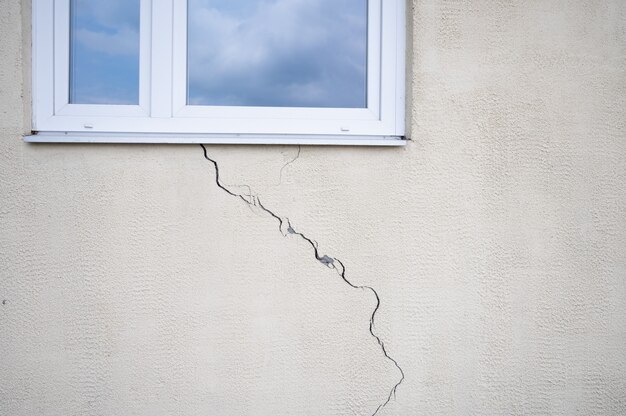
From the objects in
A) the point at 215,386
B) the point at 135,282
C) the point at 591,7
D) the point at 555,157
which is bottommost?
the point at 215,386

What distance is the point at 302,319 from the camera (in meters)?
1.88

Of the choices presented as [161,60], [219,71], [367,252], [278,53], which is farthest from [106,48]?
[367,252]

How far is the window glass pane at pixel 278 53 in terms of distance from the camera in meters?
1.96

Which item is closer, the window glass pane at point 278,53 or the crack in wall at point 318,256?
the crack in wall at point 318,256

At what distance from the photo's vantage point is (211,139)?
1.83 meters

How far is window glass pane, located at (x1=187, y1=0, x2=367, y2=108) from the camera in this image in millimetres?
1964

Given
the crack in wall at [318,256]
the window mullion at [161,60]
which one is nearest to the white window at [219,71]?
the window mullion at [161,60]

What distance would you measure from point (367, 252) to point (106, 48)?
1.46 m

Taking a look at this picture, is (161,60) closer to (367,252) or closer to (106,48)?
(106,48)

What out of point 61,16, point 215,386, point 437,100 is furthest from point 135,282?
point 437,100

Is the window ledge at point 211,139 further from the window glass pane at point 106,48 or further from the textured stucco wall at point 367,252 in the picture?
the window glass pane at point 106,48

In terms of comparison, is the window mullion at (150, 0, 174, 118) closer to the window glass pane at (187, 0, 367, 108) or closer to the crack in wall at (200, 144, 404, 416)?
the window glass pane at (187, 0, 367, 108)

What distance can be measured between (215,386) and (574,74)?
208 cm

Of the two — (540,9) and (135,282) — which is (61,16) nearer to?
(135,282)
